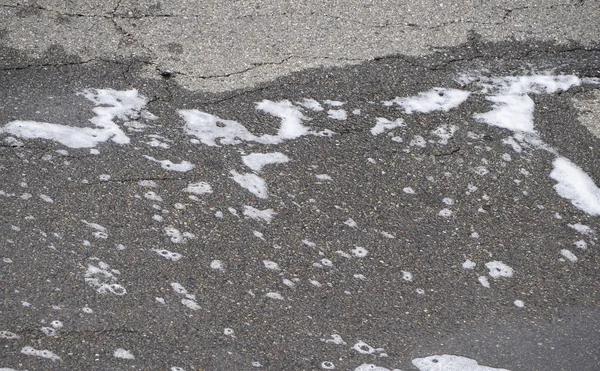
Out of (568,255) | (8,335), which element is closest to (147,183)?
(8,335)

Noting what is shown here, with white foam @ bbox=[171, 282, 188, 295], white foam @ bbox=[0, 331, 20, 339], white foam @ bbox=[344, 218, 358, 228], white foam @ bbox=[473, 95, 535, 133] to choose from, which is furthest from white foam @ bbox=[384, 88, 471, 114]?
white foam @ bbox=[0, 331, 20, 339]

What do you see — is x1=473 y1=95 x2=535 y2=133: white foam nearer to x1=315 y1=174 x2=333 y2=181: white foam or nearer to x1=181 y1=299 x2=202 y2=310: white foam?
x1=315 y1=174 x2=333 y2=181: white foam

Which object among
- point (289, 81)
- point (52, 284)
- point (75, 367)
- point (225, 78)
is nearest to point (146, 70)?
point (225, 78)

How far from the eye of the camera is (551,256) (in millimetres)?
3303

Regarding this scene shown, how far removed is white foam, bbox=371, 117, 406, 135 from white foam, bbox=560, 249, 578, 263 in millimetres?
1158

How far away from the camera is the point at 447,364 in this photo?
278cm

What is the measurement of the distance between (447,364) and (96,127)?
2.21 metres

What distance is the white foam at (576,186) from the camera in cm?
361

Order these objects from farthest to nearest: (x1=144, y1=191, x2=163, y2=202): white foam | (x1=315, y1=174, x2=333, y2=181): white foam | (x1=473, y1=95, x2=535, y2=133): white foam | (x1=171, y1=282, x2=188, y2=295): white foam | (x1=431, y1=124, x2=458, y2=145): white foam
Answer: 1. (x1=473, y1=95, x2=535, y2=133): white foam
2. (x1=431, y1=124, x2=458, y2=145): white foam
3. (x1=315, y1=174, x2=333, y2=181): white foam
4. (x1=144, y1=191, x2=163, y2=202): white foam
5. (x1=171, y1=282, x2=188, y2=295): white foam

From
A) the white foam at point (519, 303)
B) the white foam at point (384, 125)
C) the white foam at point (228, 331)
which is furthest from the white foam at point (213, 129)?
the white foam at point (519, 303)

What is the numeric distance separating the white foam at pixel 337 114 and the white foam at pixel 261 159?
0.46m

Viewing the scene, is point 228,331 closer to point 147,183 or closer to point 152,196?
point 152,196

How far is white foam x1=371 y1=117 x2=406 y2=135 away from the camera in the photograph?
398 centimetres

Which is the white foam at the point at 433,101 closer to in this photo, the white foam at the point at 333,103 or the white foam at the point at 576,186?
the white foam at the point at 333,103
